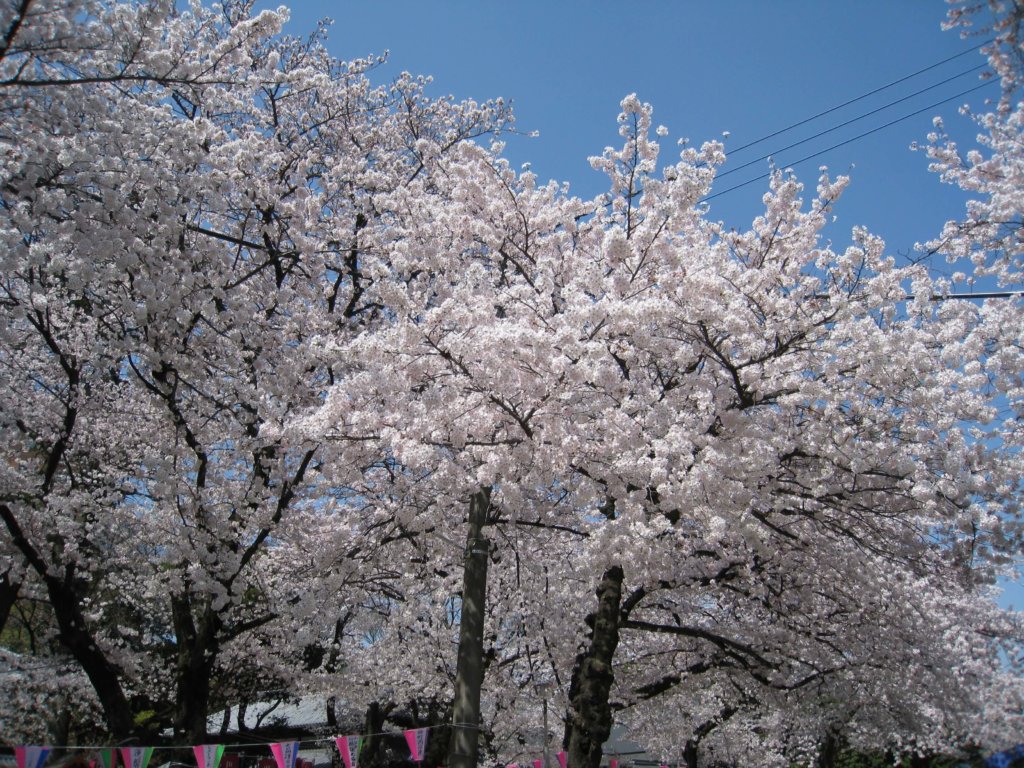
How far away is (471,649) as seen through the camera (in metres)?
7.66

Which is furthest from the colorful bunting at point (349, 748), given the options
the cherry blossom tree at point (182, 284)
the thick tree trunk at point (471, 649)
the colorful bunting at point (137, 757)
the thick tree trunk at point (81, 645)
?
the thick tree trunk at point (81, 645)

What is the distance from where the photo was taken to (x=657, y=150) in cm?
876

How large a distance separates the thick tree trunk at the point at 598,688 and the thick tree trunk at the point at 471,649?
1048 mm

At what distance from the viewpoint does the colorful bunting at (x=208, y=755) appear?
849cm

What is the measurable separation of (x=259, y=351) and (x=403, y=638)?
6795mm

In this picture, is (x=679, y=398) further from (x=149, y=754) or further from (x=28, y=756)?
(x=28, y=756)

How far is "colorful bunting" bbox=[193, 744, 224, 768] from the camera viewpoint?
849 cm

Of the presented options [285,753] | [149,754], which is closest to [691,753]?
[285,753]

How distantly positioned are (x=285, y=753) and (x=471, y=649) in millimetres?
3579

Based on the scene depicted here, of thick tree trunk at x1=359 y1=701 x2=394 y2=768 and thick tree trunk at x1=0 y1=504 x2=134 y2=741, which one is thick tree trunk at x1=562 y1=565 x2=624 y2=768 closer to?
thick tree trunk at x1=0 y1=504 x2=134 y2=741

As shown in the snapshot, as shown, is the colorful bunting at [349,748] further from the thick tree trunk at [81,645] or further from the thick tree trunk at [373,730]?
the thick tree trunk at [373,730]

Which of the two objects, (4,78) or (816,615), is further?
(816,615)

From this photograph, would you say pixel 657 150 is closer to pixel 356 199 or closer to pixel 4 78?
pixel 356 199

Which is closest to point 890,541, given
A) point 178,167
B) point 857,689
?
point 857,689
